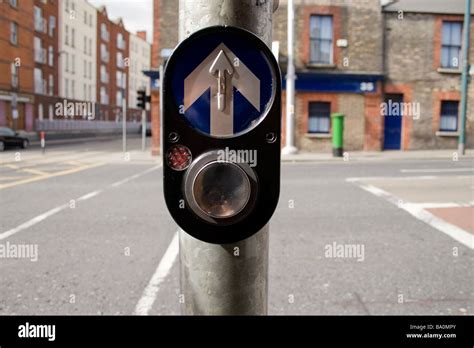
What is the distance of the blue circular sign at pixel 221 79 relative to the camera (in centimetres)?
100

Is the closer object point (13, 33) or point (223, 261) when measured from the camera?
point (223, 261)

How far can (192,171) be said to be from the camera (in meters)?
0.98

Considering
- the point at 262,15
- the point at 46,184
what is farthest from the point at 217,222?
the point at 46,184

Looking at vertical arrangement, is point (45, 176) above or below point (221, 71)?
below

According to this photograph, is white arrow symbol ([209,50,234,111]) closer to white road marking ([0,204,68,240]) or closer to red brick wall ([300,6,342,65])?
white road marking ([0,204,68,240])

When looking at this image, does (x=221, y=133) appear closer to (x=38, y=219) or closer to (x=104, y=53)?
(x=38, y=219)

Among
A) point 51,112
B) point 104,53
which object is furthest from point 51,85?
point 104,53

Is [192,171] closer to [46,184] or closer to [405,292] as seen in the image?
[405,292]

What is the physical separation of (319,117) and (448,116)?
21.9 feet

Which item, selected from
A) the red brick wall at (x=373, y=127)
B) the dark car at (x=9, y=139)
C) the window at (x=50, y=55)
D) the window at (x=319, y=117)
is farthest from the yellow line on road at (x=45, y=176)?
the window at (x=50, y=55)

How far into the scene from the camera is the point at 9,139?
24.4 meters

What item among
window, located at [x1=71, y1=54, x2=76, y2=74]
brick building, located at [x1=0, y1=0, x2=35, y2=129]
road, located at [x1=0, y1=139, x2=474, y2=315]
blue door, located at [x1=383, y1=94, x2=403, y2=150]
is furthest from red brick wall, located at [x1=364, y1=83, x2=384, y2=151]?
window, located at [x1=71, y1=54, x2=76, y2=74]

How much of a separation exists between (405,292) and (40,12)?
4325 cm
